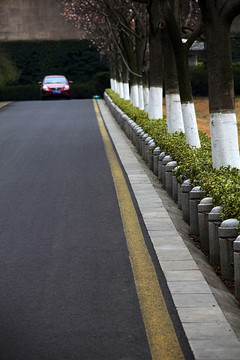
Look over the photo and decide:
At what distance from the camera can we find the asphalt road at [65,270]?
5105mm

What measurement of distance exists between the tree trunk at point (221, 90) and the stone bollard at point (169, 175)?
1.45 m

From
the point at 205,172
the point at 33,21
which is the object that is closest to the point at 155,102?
the point at 205,172

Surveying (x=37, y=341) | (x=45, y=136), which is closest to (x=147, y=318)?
(x=37, y=341)

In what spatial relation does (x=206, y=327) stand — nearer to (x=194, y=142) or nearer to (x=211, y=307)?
(x=211, y=307)

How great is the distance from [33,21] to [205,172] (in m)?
59.1

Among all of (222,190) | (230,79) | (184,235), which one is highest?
(230,79)

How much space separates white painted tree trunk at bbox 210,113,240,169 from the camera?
9633mm

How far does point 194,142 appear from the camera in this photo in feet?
43.0

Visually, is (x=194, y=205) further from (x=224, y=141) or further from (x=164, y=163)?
(x=164, y=163)

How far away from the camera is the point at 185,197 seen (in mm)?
9422

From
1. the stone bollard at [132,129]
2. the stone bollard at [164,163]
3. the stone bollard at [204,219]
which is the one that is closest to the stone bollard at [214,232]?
the stone bollard at [204,219]

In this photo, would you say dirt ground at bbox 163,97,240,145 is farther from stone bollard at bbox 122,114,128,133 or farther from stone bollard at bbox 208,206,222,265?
stone bollard at bbox 208,206,222,265

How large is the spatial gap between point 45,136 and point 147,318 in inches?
675

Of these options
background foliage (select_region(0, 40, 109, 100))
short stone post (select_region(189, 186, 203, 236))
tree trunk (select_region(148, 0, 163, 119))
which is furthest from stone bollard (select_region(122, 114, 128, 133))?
background foliage (select_region(0, 40, 109, 100))
